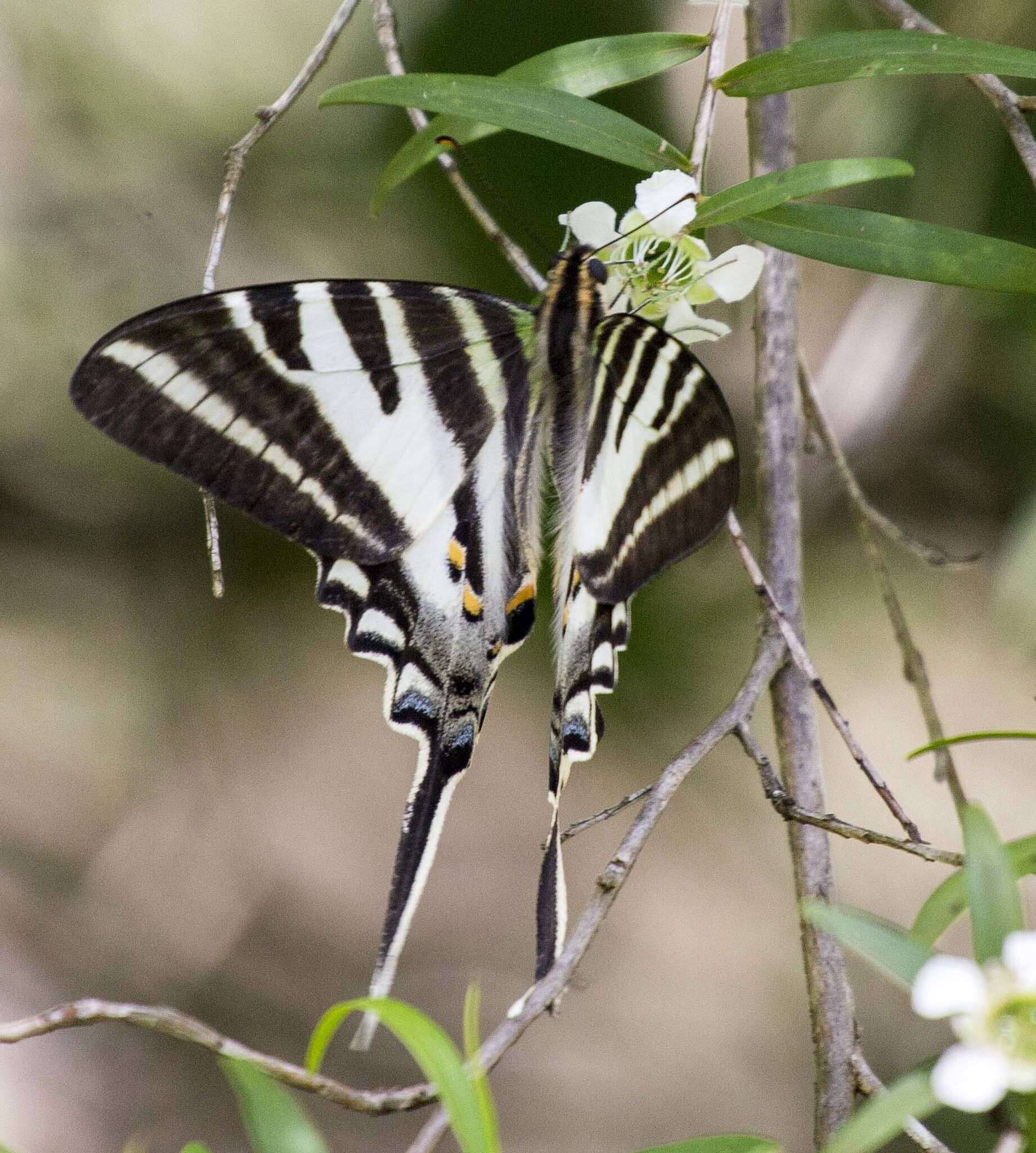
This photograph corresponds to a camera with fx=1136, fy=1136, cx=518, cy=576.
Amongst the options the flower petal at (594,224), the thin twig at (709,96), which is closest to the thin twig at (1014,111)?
the thin twig at (709,96)

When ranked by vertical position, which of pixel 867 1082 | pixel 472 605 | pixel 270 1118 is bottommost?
pixel 270 1118

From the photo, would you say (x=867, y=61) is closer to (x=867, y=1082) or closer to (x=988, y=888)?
(x=988, y=888)

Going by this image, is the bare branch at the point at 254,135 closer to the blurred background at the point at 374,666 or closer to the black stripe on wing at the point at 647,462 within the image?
the black stripe on wing at the point at 647,462

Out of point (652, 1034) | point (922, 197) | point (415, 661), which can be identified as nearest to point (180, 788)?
point (652, 1034)

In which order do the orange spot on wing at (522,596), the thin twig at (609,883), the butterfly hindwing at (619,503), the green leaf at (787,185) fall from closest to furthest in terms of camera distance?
the thin twig at (609,883)
the green leaf at (787,185)
the butterfly hindwing at (619,503)
the orange spot on wing at (522,596)

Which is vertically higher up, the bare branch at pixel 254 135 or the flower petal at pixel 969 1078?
the bare branch at pixel 254 135

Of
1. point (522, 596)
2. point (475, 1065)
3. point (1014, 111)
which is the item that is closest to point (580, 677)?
point (522, 596)

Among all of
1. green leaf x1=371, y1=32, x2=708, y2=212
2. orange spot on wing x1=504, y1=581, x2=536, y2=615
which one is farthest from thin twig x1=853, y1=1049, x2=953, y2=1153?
green leaf x1=371, y1=32, x2=708, y2=212
